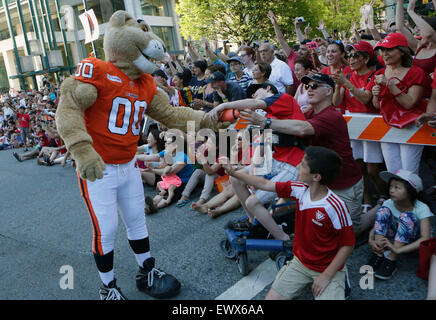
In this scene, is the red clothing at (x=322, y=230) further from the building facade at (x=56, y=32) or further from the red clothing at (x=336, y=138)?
the building facade at (x=56, y=32)

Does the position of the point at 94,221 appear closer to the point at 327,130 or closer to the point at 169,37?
the point at 327,130

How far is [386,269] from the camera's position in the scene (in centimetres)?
300

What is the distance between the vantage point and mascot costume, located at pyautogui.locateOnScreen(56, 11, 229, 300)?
2811mm

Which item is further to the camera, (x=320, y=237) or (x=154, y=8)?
(x=154, y=8)

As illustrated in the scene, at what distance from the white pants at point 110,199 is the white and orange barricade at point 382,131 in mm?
1149

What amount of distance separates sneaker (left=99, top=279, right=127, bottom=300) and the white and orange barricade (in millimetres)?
1819

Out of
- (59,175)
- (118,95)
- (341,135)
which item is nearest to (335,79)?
(341,135)

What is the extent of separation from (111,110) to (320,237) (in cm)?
188

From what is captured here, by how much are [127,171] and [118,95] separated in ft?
2.09

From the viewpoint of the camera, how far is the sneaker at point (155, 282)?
10.4 ft

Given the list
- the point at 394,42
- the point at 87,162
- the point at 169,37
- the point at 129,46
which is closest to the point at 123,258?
the point at 87,162
